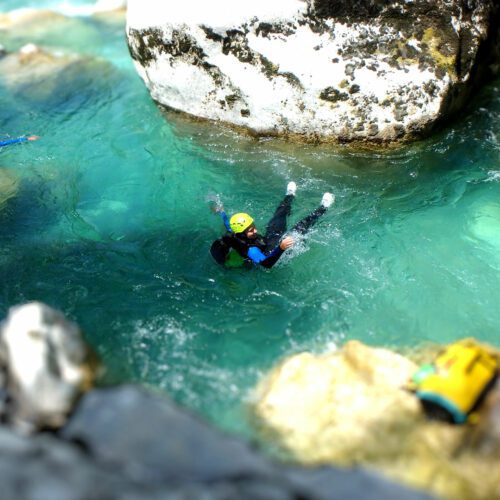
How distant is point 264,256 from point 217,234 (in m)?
1.07

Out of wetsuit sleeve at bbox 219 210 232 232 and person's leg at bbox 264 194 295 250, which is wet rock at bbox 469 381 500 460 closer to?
person's leg at bbox 264 194 295 250

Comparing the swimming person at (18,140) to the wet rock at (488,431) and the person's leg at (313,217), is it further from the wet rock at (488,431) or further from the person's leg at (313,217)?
the wet rock at (488,431)

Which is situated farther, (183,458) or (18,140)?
(18,140)

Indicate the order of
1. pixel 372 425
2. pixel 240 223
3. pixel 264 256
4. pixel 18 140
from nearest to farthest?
pixel 372 425 < pixel 264 256 < pixel 240 223 < pixel 18 140

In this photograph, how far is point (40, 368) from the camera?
351cm

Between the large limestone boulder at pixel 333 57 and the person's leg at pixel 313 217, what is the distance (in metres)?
1.58

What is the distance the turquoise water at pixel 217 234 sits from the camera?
5.06 m

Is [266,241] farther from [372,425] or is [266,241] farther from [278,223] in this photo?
[372,425]

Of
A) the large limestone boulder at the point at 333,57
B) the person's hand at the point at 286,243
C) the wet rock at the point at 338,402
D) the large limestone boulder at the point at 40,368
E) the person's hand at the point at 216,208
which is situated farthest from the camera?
the large limestone boulder at the point at 333,57

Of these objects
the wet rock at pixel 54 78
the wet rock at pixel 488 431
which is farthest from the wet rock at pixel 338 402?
the wet rock at pixel 54 78

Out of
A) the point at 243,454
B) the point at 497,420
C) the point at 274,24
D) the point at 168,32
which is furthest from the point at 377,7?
the point at 243,454

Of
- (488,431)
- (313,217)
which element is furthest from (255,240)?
(488,431)

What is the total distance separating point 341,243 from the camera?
6.41 metres

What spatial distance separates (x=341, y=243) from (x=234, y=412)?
3007 mm
